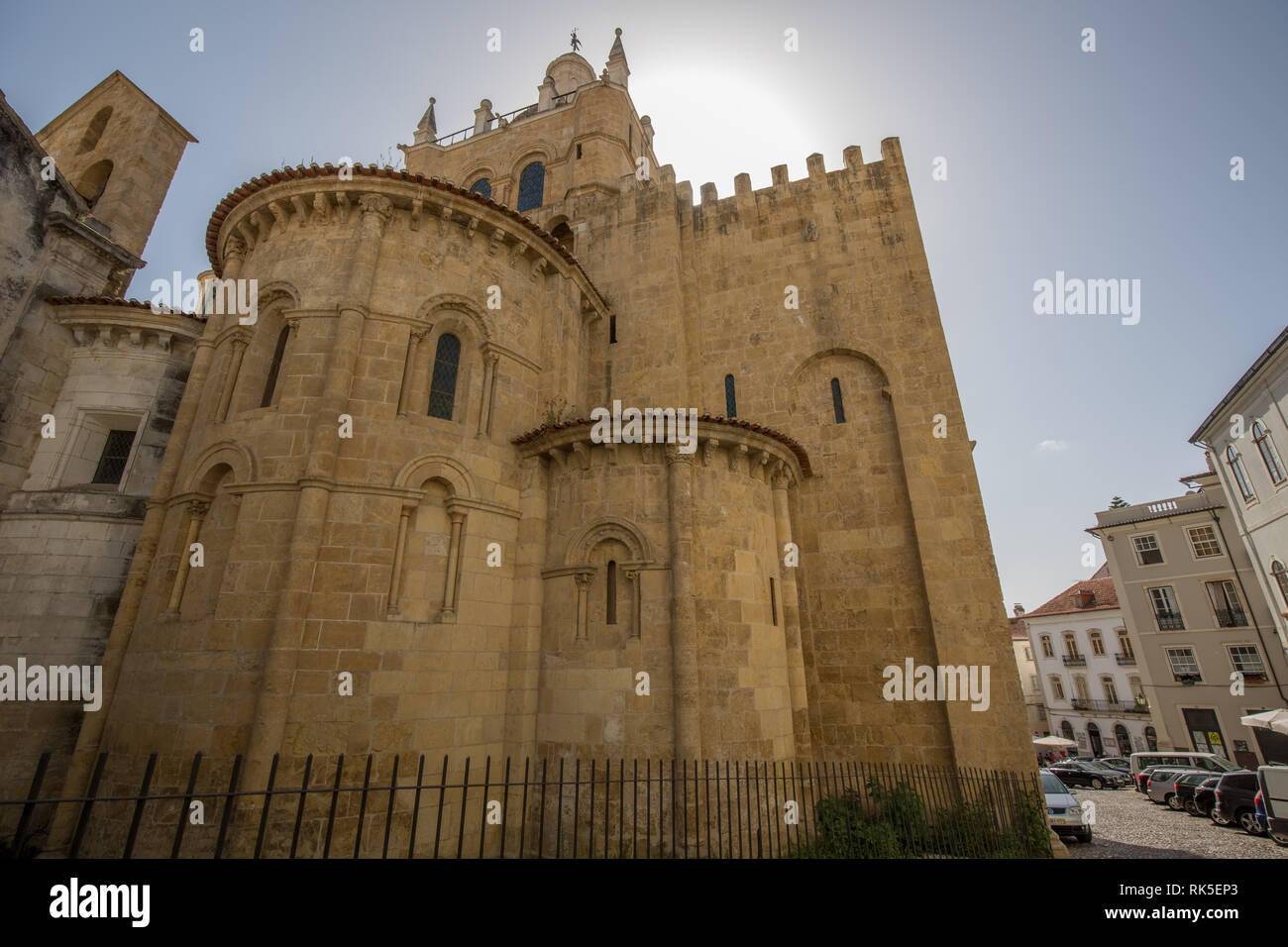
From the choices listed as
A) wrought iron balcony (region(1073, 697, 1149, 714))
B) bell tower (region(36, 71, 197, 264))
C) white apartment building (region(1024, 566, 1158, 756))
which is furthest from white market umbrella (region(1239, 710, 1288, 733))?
bell tower (region(36, 71, 197, 264))

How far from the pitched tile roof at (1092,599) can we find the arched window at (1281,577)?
1832 centimetres

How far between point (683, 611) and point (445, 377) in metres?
6.72

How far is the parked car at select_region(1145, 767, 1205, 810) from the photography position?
20219mm

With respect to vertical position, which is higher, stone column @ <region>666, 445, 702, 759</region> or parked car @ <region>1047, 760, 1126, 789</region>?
stone column @ <region>666, 445, 702, 759</region>

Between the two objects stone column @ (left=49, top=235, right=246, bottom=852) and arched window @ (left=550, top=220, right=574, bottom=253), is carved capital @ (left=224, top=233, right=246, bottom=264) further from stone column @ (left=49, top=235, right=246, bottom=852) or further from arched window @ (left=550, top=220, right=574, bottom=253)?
arched window @ (left=550, top=220, right=574, bottom=253)

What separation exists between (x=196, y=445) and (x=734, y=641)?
1063 cm

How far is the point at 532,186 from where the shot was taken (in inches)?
874

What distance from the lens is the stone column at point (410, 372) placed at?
10.4m

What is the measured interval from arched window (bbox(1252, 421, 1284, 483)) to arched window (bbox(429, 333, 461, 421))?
27457 millimetres

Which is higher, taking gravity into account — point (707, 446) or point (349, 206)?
point (349, 206)

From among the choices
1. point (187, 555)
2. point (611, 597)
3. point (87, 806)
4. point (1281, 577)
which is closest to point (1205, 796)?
point (1281, 577)

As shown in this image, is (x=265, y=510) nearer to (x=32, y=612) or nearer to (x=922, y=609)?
(x=32, y=612)

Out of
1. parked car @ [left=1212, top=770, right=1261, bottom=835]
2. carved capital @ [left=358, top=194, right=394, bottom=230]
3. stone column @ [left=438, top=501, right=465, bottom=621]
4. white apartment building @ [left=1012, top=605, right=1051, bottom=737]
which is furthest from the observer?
white apartment building @ [left=1012, top=605, right=1051, bottom=737]

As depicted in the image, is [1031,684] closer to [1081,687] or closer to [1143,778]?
[1081,687]
